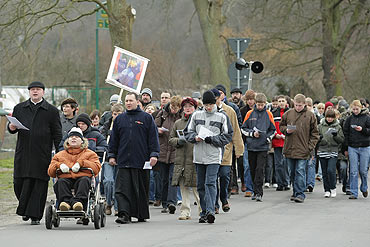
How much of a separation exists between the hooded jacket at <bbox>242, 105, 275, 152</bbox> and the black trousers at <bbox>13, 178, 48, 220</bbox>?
496 centimetres

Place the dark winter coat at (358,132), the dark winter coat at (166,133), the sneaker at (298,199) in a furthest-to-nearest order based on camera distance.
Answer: the dark winter coat at (358,132)
the sneaker at (298,199)
the dark winter coat at (166,133)

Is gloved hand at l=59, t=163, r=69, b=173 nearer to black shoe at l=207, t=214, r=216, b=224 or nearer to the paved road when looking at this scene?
the paved road

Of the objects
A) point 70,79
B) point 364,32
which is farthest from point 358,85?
point 70,79

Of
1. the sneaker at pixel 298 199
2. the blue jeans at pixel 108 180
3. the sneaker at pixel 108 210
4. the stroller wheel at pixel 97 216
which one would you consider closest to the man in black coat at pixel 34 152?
the stroller wheel at pixel 97 216

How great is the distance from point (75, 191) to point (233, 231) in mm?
2309

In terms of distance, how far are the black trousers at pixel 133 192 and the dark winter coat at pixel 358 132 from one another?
5.61 m

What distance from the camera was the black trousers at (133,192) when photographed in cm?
1245

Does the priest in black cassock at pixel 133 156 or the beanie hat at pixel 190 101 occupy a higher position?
the beanie hat at pixel 190 101

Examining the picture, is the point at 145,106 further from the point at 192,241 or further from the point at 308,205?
the point at 192,241

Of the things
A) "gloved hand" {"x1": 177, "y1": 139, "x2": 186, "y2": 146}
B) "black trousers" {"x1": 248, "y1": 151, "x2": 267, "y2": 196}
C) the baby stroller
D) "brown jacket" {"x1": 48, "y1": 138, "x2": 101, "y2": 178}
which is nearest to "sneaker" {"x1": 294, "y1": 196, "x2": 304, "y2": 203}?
"black trousers" {"x1": 248, "y1": 151, "x2": 267, "y2": 196}

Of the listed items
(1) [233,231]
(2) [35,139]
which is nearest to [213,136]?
(1) [233,231]

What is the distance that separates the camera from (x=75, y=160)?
461 inches

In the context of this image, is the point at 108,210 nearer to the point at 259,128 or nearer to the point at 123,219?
the point at 123,219

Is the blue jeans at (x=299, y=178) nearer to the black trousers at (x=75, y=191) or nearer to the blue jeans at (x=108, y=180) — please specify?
the blue jeans at (x=108, y=180)
